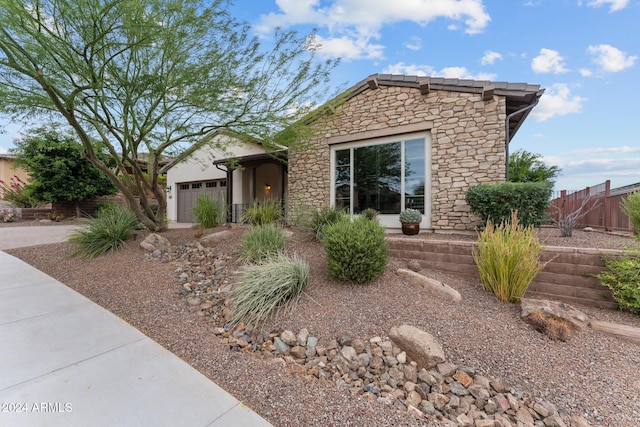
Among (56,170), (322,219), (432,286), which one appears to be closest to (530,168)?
(322,219)

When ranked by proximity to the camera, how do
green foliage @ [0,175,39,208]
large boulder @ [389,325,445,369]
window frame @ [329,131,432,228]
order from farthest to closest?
green foliage @ [0,175,39,208] → window frame @ [329,131,432,228] → large boulder @ [389,325,445,369]

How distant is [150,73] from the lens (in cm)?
504

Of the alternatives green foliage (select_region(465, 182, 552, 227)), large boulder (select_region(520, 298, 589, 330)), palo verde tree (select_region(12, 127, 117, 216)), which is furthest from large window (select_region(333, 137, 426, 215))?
palo verde tree (select_region(12, 127, 117, 216))

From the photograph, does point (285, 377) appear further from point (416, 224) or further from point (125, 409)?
point (416, 224)

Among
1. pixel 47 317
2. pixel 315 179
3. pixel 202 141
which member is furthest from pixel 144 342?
pixel 315 179

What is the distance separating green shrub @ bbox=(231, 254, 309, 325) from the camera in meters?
3.29

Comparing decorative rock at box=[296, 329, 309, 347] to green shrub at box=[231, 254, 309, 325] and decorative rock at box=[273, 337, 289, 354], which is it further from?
green shrub at box=[231, 254, 309, 325]

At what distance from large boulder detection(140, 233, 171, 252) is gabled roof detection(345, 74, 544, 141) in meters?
5.95

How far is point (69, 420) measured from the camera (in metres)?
1.77

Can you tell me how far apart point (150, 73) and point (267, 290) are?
4.67 m

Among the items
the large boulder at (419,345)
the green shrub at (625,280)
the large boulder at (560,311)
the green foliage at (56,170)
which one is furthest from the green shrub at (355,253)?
the green foliage at (56,170)

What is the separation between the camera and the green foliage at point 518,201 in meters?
5.14

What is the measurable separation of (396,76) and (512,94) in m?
2.70

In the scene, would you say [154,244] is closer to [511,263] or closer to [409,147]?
[511,263]
